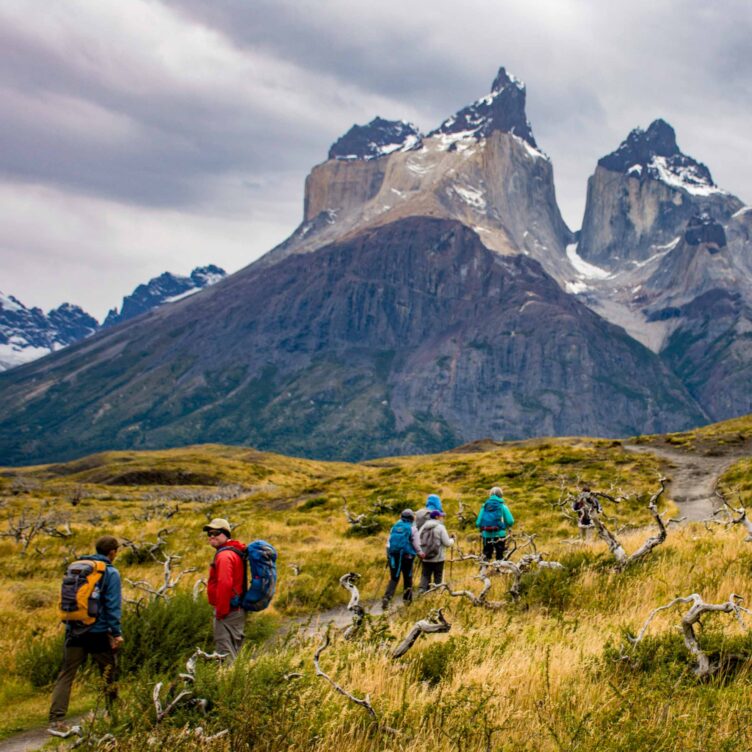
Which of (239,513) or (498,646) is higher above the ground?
(498,646)

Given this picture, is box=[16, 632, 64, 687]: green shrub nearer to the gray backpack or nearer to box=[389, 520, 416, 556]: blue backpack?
box=[389, 520, 416, 556]: blue backpack

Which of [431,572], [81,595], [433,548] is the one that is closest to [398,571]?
[431,572]

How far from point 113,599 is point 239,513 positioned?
31.7 metres

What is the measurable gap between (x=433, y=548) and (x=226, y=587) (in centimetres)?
714

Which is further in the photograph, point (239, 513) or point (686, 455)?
point (686, 455)

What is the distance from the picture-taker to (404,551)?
1552 cm

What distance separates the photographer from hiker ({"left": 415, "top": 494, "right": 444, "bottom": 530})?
16.0m

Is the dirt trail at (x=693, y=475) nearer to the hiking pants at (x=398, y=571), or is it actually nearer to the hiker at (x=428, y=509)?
the hiker at (x=428, y=509)

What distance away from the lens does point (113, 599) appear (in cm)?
908

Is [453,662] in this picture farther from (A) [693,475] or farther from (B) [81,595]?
(A) [693,475]

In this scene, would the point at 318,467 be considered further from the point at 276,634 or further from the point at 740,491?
the point at 276,634

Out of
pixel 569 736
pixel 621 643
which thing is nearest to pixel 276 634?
pixel 621 643

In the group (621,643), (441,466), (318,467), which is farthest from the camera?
(318,467)

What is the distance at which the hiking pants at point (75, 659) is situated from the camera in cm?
856
